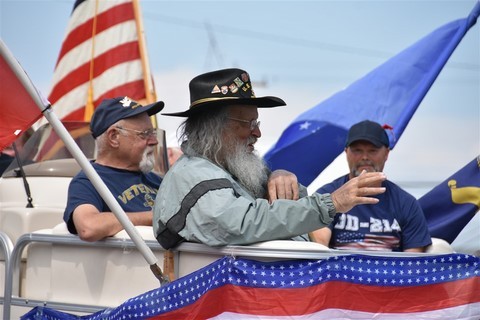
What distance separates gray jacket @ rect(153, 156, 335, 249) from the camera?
3904 mm

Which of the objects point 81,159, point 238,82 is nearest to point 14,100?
point 81,159

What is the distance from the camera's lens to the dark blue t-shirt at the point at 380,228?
5496 millimetres

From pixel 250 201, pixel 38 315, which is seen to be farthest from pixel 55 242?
pixel 250 201

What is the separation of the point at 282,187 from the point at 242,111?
43 centimetres

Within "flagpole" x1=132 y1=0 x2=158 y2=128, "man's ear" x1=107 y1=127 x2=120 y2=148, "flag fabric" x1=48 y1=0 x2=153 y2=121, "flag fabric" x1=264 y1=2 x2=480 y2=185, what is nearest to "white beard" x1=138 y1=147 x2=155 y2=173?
"man's ear" x1=107 y1=127 x2=120 y2=148

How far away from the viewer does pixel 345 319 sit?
374cm

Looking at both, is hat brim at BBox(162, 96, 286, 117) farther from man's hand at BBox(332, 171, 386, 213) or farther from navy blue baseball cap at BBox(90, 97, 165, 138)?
navy blue baseball cap at BBox(90, 97, 165, 138)

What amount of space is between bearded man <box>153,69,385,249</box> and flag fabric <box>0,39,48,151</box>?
2.31 ft

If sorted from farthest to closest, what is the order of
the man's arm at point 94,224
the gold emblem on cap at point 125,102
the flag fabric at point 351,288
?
the gold emblem on cap at point 125,102
the man's arm at point 94,224
the flag fabric at point 351,288

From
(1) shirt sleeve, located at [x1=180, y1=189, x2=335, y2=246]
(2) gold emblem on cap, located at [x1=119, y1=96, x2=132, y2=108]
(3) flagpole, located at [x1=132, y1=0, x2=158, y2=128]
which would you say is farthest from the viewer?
(3) flagpole, located at [x1=132, y1=0, x2=158, y2=128]

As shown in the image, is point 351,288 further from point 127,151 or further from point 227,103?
point 127,151

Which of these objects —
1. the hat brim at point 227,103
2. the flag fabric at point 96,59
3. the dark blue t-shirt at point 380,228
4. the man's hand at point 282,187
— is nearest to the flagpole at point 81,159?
the hat brim at point 227,103

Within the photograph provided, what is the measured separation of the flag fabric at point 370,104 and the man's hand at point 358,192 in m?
4.75

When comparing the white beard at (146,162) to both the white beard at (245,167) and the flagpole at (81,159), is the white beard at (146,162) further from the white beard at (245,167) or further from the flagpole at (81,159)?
the flagpole at (81,159)
